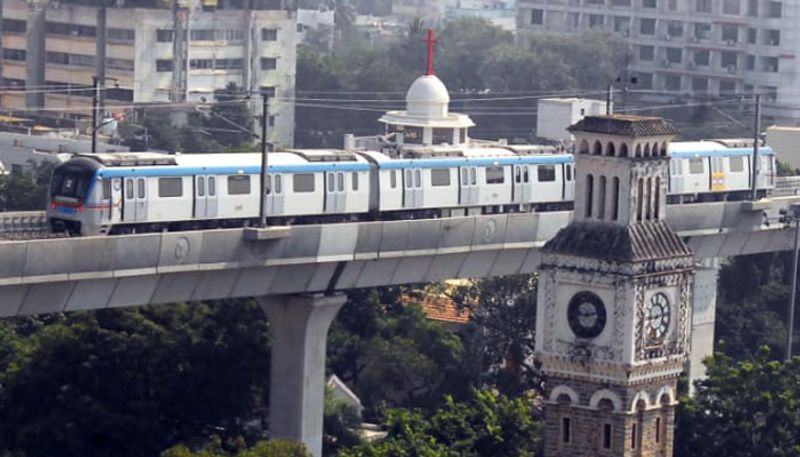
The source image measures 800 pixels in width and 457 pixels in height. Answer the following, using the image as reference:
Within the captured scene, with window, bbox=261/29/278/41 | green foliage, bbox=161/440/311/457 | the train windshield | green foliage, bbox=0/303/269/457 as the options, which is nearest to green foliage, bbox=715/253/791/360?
green foliage, bbox=0/303/269/457

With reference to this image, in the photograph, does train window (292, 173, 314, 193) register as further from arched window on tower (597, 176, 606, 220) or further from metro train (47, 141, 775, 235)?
arched window on tower (597, 176, 606, 220)

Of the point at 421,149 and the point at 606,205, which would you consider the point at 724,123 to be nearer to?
the point at 421,149

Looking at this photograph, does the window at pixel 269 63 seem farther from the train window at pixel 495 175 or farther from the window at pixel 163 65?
the train window at pixel 495 175

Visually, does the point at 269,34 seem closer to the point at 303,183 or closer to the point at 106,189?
the point at 303,183

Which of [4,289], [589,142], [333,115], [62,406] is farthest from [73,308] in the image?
[333,115]

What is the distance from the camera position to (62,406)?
8856cm

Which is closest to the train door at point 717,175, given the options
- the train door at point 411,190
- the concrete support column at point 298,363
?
the train door at point 411,190

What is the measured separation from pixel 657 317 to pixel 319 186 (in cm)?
2657

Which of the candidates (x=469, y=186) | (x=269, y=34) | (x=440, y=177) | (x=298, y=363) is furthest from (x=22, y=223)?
(x=269, y=34)

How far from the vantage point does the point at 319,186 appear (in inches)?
3494

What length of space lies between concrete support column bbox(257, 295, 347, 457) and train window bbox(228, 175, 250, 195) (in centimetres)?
340

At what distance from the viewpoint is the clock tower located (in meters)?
62.9

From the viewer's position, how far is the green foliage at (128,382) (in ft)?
290

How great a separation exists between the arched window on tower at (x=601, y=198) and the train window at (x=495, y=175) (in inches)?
1198
